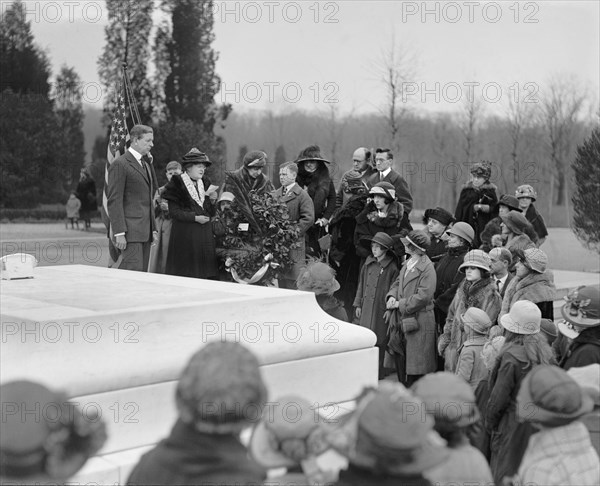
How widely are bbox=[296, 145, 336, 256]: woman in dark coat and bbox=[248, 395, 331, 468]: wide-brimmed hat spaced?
6.00 m

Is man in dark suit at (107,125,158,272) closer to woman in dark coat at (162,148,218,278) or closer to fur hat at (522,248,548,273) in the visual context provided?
woman in dark coat at (162,148,218,278)

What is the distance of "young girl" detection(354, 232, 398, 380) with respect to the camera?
6852 mm

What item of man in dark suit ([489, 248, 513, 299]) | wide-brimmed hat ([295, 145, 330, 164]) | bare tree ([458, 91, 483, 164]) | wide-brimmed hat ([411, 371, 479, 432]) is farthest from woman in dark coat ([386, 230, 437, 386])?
bare tree ([458, 91, 483, 164])

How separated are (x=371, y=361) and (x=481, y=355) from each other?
108cm

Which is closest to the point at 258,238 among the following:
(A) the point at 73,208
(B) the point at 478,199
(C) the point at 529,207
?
(B) the point at 478,199

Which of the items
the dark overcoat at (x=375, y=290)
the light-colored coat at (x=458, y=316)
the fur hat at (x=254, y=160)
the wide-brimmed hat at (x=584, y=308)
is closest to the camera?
the wide-brimmed hat at (x=584, y=308)

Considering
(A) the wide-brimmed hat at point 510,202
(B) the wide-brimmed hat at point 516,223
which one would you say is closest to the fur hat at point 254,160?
(B) the wide-brimmed hat at point 516,223

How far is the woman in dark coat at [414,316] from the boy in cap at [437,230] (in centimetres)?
105

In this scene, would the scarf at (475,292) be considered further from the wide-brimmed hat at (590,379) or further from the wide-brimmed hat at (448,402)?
the wide-brimmed hat at (448,402)

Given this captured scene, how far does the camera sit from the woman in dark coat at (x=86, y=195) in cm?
1132

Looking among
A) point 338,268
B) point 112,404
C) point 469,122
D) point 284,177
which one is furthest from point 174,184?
point 469,122

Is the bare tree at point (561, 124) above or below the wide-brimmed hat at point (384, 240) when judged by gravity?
above

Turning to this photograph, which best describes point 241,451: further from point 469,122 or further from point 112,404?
point 469,122

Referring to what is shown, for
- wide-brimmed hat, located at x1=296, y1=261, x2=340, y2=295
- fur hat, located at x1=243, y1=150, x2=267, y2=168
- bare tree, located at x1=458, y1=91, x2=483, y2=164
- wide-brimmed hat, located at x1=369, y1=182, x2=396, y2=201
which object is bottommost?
wide-brimmed hat, located at x1=296, y1=261, x2=340, y2=295
